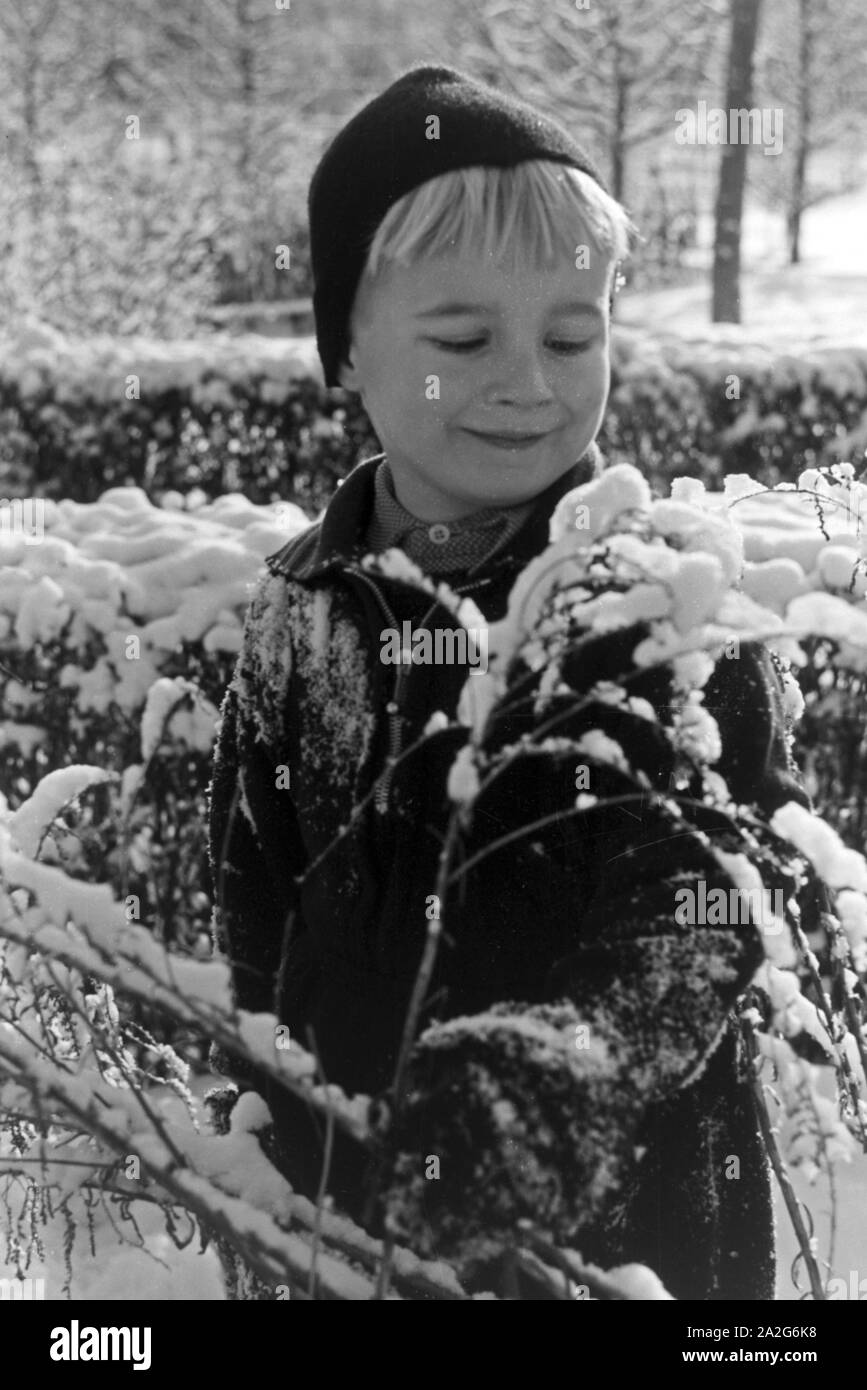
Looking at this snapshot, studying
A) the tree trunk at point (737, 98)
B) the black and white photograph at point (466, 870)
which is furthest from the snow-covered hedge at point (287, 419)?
the tree trunk at point (737, 98)

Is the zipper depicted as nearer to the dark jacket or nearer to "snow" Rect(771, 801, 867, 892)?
the dark jacket

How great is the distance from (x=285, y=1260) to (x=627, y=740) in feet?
1.64

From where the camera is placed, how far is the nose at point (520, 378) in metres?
1.46

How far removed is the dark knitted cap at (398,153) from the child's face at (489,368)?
59mm

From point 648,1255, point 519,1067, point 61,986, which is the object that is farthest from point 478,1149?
point 648,1255

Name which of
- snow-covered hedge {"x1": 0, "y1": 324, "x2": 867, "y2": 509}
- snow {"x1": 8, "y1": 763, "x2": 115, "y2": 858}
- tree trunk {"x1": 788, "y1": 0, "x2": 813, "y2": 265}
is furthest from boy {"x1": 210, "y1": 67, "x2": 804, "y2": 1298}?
tree trunk {"x1": 788, "y1": 0, "x2": 813, "y2": 265}

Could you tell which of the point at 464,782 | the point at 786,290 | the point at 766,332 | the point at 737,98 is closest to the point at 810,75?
the point at 786,290

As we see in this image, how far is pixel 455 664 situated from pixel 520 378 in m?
0.27

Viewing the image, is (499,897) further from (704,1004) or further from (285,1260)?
(285,1260)

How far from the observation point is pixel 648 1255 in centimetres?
150

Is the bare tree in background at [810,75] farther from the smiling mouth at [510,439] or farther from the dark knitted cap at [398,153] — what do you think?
the smiling mouth at [510,439]

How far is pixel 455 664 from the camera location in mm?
1492

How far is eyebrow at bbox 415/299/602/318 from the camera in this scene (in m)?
1.46

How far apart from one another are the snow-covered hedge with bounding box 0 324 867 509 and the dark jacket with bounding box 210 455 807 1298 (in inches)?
152
